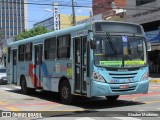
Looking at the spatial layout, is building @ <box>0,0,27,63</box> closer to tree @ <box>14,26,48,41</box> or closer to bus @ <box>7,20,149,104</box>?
tree @ <box>14,26,48,41</box>

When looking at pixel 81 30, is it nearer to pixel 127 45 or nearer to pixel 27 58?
pixel 127 45

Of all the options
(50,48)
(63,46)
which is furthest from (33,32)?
(63,46)

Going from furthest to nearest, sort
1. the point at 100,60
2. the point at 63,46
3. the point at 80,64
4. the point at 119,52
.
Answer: the point at 63,46 → the point at 80,64 → the point at 119,52 → the point at 100,60

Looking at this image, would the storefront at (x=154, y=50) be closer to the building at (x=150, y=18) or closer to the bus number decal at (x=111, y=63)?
the building at (x=150, y=18)

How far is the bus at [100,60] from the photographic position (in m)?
13.4

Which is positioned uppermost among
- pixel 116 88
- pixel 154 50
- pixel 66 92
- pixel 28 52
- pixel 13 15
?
pixel 13 15

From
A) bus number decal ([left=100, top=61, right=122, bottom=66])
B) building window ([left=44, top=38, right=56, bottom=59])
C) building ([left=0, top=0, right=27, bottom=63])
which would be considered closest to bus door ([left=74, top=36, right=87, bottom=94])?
bus number decal ([left=100, top=61, right=122, bottom=66])

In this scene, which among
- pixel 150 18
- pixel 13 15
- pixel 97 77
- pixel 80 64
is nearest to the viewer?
pixel 97 77

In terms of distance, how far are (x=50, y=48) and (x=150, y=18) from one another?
19.2 metres

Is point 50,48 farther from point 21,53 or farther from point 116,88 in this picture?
point 21,53

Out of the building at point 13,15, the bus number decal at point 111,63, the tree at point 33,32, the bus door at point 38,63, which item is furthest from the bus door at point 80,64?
the tree at point 33,32

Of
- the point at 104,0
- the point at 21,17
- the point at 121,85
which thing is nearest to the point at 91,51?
the point at 121,85

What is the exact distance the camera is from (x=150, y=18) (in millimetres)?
34344

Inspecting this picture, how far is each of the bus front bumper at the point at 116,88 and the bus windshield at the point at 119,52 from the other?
66cm
